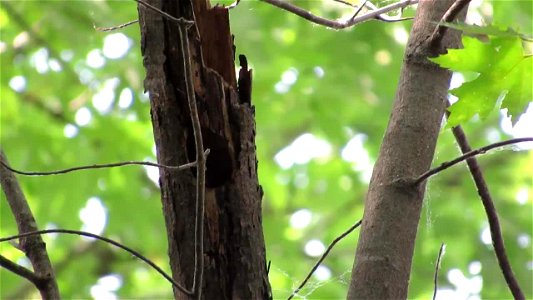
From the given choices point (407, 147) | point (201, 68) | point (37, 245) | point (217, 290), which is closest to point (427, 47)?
point (407, 147)

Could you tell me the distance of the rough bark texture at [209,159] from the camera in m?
1.06

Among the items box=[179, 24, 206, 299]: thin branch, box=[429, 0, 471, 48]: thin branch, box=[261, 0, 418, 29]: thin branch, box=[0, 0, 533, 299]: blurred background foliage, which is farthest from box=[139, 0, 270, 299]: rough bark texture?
box=[0, 0, 533, 299]: blurred background foliage

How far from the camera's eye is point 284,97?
12.6 ft

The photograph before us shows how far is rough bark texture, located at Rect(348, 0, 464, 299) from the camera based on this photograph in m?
1.06

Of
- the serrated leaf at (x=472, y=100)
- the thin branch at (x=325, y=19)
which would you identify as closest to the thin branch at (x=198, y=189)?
the thin branch at (x=325, y=19)

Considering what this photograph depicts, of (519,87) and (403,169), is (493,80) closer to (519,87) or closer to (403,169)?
(519,87)

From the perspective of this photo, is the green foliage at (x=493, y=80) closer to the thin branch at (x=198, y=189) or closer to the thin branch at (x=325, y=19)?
the thin branch at (x=325, y=19)

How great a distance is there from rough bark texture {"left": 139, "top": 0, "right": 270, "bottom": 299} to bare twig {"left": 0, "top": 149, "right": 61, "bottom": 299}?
20 centimetres

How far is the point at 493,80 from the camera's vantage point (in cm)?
120

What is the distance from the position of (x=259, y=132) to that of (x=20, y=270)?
119 inches

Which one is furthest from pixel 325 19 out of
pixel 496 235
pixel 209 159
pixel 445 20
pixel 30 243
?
pixel 30 243

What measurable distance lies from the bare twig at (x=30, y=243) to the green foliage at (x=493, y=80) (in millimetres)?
668

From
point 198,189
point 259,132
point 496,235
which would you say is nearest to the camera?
point 198,189

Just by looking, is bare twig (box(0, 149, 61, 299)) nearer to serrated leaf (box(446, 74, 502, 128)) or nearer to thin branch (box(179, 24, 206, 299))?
thin branch (box(179, 24, 206, 299))
